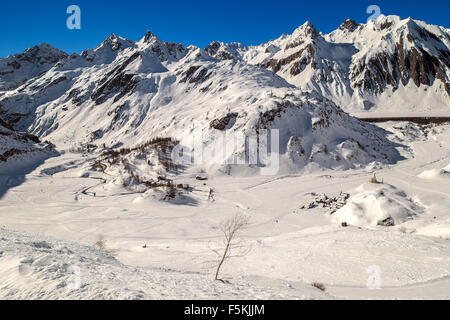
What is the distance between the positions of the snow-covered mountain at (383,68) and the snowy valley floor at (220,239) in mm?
75564

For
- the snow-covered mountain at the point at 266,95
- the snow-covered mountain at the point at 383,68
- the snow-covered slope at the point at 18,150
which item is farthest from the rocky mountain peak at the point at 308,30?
the snow-covered slope at the point at 18,150

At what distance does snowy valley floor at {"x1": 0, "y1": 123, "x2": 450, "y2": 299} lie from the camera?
11.0 metres

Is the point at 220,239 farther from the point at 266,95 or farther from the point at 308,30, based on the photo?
the point at 308,30

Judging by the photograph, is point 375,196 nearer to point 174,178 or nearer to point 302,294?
point 302,294

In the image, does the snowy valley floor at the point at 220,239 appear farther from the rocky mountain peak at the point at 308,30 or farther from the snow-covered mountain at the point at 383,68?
the rocky mountain peak at the point at 308,30

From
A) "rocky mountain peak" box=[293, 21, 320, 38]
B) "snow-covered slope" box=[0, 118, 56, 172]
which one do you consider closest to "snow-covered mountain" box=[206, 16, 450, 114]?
"rocky mountain peak" box=[293, 21, 320, 38]

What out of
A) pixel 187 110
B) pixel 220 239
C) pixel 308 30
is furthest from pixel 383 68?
pixel 220 239

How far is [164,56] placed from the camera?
162 meters

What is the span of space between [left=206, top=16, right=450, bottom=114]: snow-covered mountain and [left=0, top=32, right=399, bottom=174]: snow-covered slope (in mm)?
55774

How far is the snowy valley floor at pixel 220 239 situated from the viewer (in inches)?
432

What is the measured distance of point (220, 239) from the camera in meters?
28.8

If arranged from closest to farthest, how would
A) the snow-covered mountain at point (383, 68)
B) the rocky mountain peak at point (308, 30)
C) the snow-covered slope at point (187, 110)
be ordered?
→ the snow-covered slope at point (187, 110) < the snow-covered mountain at point (383, 68) < the rocky mountain peak at point (308, 30)

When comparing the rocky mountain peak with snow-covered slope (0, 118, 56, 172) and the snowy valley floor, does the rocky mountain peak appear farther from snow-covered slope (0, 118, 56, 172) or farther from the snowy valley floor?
snow-covered slope (0, 118, 56, 172)

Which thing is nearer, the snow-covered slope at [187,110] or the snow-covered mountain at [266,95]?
the snow-covered slope at [187,110]
